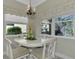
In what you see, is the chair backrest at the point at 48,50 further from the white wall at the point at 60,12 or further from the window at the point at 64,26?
the window at the point at 64,26

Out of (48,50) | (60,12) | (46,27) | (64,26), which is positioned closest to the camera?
(48,50)

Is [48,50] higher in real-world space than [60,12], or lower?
lower

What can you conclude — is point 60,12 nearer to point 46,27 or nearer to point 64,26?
point 64,26

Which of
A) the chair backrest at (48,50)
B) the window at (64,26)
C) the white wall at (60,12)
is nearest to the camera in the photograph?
the chair backrest at (48,50)

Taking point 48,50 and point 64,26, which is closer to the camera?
point 48,50

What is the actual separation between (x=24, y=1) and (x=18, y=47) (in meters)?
1.78

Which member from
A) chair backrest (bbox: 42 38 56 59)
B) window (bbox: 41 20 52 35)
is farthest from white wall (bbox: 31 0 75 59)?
chair backrest (bbox: 42 38 56 59)

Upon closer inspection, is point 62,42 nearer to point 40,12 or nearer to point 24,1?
point 40,12

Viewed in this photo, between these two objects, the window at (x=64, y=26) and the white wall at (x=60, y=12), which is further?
the window at (x=64, y=26)

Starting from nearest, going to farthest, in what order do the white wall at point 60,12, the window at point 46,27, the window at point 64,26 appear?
1. the white wall at point 60,12
2. the window at point 64,26
3. the window at point 46,27

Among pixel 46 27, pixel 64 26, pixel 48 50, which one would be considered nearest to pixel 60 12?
pixel 64 26

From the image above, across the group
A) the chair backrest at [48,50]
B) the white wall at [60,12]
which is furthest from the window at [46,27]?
the chair backrest at [48,50]
